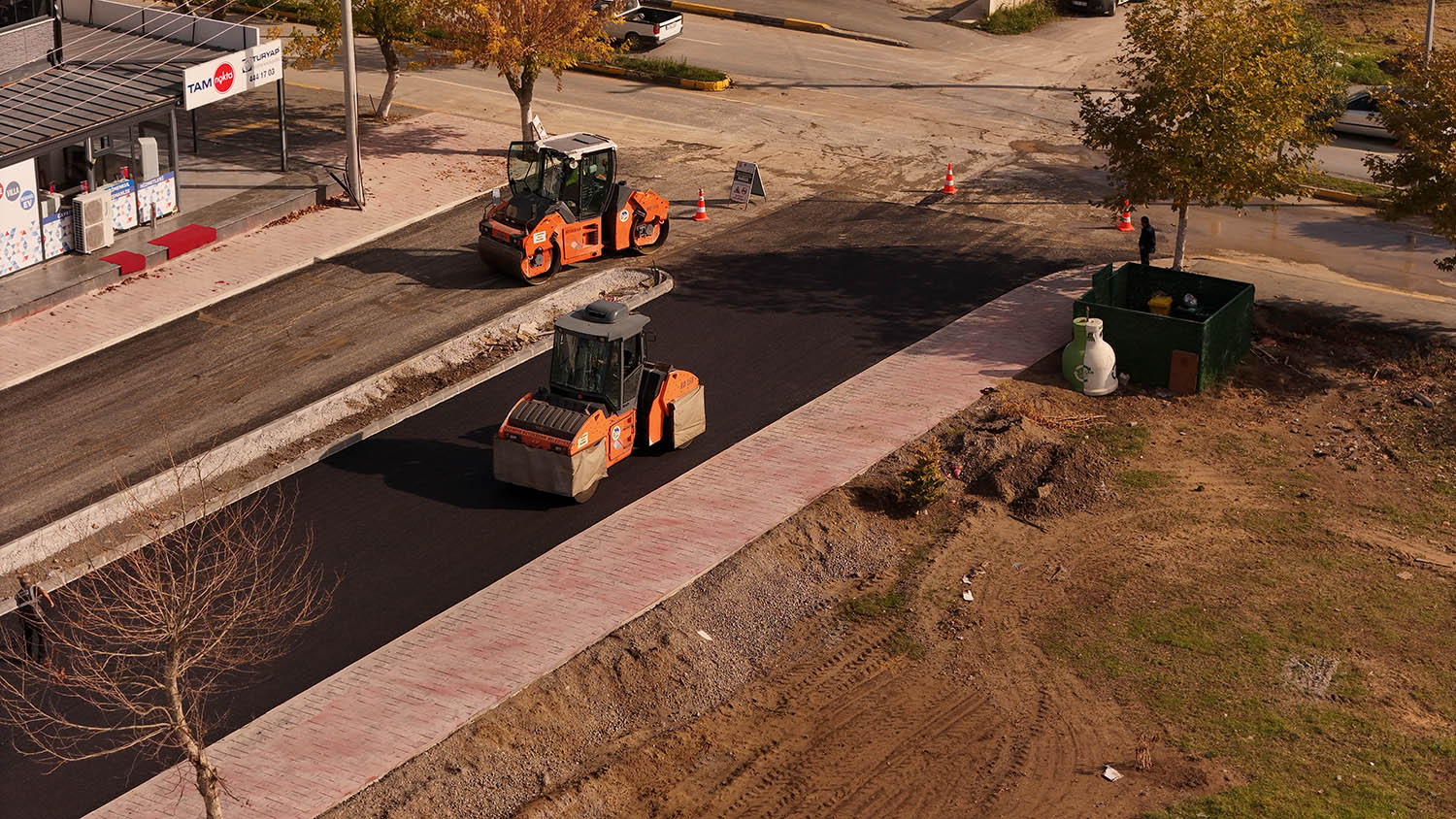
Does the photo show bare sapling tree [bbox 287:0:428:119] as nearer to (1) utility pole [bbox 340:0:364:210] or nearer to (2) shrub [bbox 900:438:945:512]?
(1) utility pole [bbox 340:0:364:210]

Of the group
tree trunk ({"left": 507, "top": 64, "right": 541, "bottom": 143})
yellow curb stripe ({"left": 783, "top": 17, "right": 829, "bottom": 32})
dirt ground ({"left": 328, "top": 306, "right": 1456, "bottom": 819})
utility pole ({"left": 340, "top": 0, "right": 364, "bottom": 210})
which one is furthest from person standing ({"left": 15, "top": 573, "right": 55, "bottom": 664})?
yellow curb stripe ({"left": 783, "top": 17, "right": 829, "bottom": 32})

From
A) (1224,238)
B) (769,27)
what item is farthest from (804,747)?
(769,27)

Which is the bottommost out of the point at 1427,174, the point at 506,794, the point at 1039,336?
the point at 506,794

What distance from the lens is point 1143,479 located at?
25000 millimetres

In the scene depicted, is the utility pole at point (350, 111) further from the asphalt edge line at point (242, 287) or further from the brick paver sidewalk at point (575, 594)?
the brick paver sidewalk at point (575, 594)

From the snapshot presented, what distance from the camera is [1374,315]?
101 ft

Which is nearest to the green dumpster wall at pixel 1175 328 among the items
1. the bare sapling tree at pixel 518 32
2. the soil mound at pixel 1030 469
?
the soil mound at pixel 1030 469

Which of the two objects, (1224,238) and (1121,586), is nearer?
(1121,586)

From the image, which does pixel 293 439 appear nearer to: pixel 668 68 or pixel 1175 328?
pixel 1175 328

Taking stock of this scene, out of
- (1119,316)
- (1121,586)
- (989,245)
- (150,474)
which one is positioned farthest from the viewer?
(989,245)

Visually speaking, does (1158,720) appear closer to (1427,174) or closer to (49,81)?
(1427,174)

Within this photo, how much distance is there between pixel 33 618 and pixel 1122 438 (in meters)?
16.5

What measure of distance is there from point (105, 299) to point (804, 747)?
722 inches

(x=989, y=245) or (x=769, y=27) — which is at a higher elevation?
(x=769, y=27)
